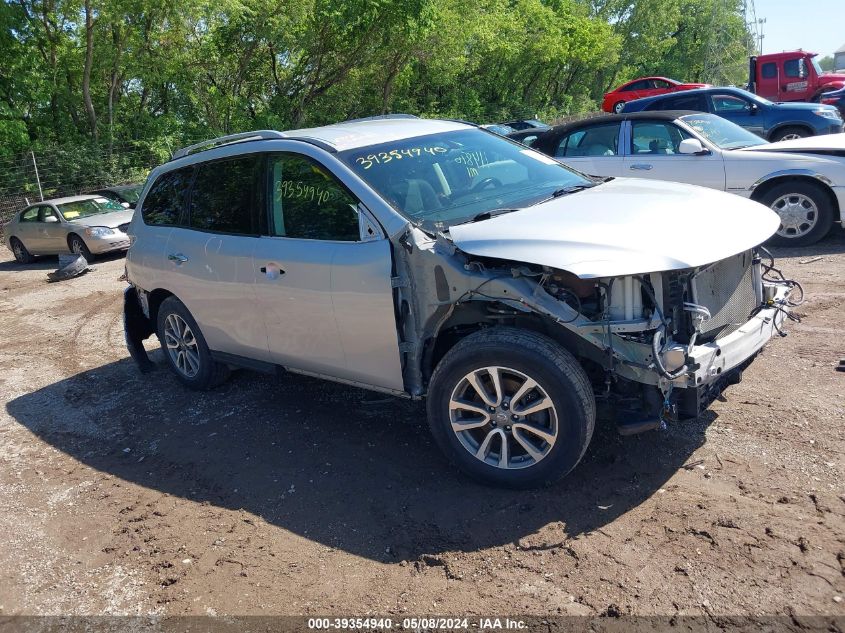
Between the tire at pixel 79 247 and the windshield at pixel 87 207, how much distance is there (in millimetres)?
533

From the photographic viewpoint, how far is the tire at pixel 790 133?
13703 mm

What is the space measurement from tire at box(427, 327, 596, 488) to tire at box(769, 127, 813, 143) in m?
12.1

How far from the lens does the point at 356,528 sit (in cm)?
386

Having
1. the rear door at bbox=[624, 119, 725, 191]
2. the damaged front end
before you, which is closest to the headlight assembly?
the rear door at bbox=[624, 119, 725, 191]

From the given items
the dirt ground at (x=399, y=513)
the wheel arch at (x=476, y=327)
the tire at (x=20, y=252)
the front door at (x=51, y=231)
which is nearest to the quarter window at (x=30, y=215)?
the front door at (x=51, y=231)

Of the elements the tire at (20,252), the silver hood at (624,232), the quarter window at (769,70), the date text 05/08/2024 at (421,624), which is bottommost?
the date text 05/08/2024 at (421,624)

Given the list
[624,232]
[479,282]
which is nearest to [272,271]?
[479,282]

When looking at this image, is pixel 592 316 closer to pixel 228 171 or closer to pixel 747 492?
pixel 747 492

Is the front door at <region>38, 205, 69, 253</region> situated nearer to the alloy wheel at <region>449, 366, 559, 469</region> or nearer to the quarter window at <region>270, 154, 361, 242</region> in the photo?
→ the quarter window at <region>270, 154, 361, 242</region>

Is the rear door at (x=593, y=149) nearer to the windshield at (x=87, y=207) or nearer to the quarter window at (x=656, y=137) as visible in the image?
the quarter window at (x=656, y=137)

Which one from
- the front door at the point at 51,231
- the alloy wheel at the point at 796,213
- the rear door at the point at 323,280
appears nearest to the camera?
the rear door at the point at 323,280

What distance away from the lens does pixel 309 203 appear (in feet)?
15.4

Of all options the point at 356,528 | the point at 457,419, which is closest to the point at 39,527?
the point at 356,528

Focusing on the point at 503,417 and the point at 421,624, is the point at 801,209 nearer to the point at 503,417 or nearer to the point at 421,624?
the point at 503,417
